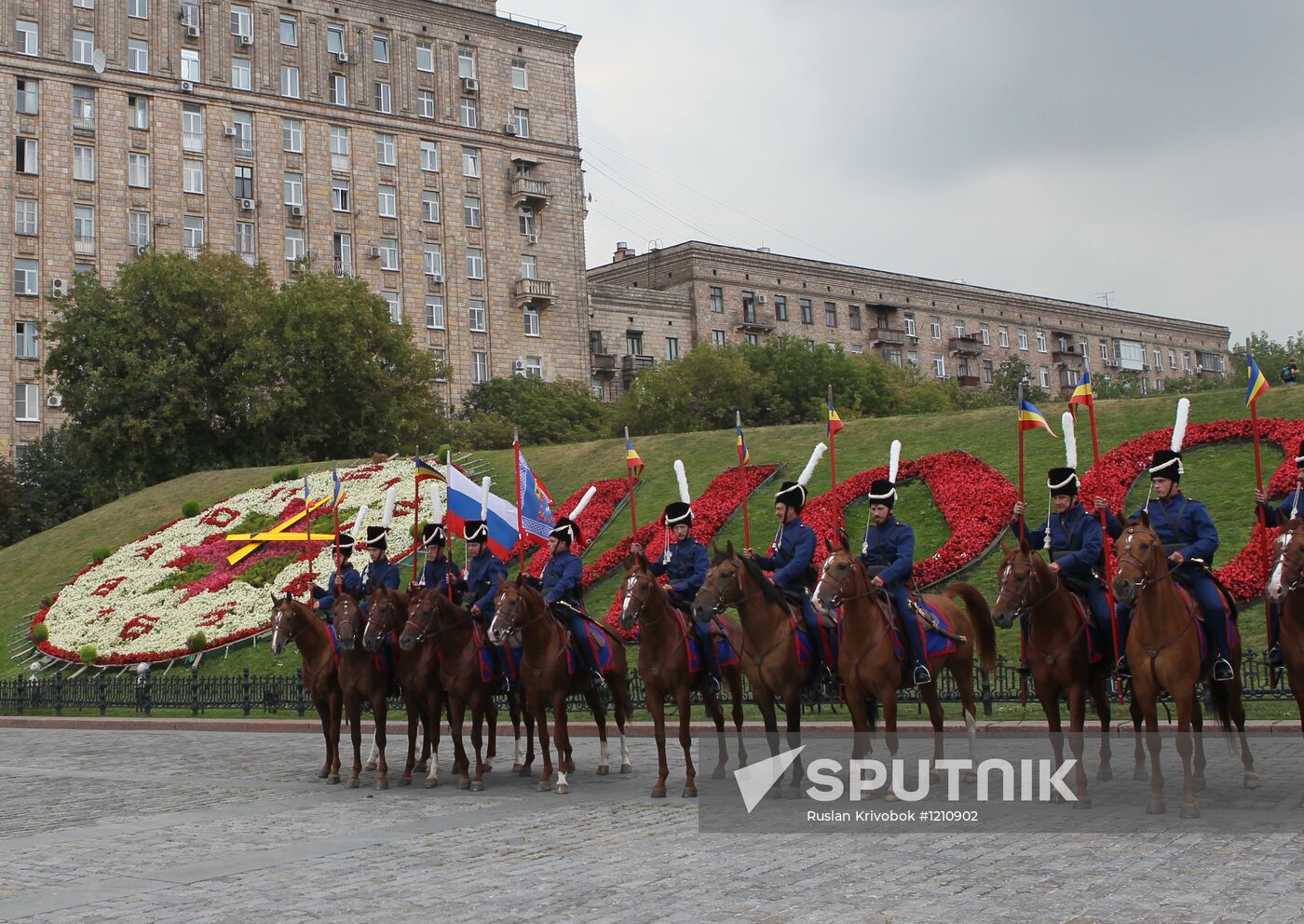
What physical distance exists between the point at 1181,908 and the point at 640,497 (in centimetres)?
2738

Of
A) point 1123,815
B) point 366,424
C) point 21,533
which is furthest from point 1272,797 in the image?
point 21,533

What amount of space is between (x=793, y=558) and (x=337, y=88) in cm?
7516

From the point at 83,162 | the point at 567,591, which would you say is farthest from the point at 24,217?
the point at 567,591

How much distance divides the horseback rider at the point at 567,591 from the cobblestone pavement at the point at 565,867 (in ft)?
5.35

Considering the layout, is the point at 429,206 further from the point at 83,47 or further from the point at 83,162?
the point at 83,47

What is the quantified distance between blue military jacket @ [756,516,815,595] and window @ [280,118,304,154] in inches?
2842

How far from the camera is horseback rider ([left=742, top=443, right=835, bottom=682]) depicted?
15.0m

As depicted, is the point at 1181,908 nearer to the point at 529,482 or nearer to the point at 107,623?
the point at 529,482

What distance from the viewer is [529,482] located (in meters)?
21.9

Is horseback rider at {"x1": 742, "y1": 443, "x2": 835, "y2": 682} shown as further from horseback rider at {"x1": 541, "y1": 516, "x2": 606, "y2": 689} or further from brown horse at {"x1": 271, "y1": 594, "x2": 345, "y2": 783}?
brown horse at {"x1": 271, "y1": 594, "x2": 345, "y2": 783}

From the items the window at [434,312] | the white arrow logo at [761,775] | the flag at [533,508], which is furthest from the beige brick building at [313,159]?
the white arrow logo at [761,775]

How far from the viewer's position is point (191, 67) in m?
78.1

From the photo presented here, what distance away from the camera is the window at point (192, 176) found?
253 ft

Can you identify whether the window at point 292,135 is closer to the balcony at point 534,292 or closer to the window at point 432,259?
the window at point 432,259
